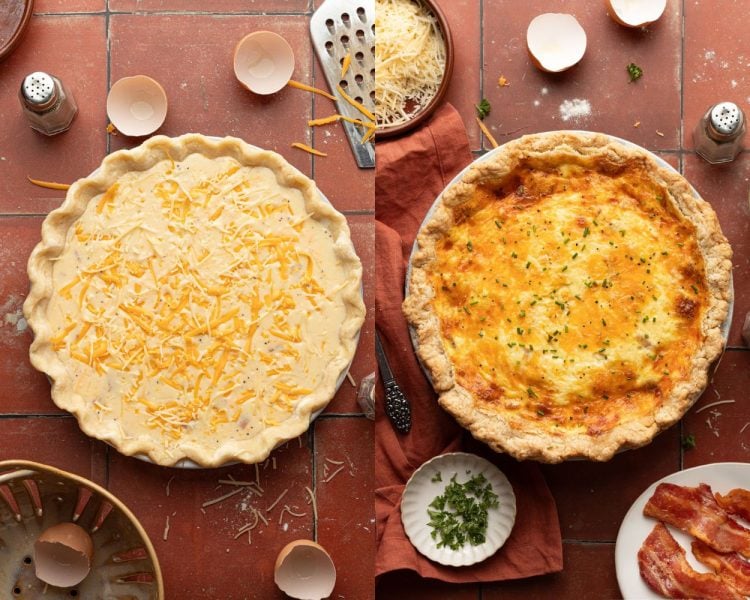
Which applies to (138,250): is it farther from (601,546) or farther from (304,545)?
(601,546)

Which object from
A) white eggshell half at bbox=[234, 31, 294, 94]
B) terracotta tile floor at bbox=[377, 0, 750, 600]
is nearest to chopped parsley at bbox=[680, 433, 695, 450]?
terracotta tile floor at bbox=[377, 0, 750, 600]

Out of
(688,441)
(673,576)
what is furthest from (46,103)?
(673,576)

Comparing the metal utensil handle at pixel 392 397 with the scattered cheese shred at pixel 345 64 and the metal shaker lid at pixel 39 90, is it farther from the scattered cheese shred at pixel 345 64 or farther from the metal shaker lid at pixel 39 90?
the metal shaker lid at pixel 39 90

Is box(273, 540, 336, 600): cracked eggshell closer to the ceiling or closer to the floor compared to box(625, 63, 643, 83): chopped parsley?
closer to the floor

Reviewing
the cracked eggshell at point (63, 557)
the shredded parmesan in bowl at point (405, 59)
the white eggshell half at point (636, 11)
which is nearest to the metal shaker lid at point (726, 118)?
the white eggshell half at point (636, 11)

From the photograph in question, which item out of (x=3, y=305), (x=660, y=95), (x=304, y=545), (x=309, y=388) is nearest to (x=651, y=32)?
(x=660, y=95)

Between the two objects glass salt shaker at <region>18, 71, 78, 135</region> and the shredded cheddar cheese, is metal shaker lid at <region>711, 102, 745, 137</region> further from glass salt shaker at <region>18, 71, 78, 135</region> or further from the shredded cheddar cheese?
glass salt shaker at <region>18, 71, 78, 135</region>
